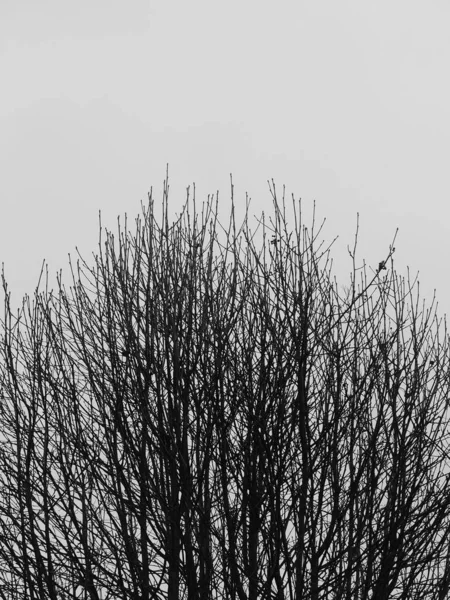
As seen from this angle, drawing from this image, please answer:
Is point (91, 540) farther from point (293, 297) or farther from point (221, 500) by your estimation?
point (293, 297)

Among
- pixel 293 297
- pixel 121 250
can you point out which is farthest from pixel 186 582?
pixel 121 250

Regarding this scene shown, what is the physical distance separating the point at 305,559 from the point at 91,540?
2.74 meters

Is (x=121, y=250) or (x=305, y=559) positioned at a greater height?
(x=121, y=250)

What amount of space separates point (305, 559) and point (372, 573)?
0.61 meters

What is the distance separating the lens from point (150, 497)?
6238 mm

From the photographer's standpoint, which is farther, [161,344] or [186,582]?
[161,344]

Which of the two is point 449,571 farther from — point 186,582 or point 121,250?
point 121,250

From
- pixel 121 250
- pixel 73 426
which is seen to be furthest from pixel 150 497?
pixel 121 250

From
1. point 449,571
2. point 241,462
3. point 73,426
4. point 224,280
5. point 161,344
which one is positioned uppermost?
point 224,280

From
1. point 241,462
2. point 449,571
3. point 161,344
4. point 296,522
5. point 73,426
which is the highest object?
point 161,344

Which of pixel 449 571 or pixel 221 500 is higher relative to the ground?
pixel 221 500

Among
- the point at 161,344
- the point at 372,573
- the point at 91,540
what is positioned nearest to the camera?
the point at 372,573

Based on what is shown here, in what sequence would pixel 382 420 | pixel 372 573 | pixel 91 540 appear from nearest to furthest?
1. pixel 372 573
2. pixel 382 420
3. pixel 91 540

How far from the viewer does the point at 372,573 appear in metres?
5.92
